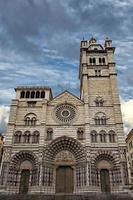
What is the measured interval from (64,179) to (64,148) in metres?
A: 4.03

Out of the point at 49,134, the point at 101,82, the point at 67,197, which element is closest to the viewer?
the point at 67,197

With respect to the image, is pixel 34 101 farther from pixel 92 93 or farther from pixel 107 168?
pixel 107 168

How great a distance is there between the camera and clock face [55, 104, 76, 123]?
1205 inches

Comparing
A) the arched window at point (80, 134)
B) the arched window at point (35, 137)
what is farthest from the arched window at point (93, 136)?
the arched window at point (35, 137)

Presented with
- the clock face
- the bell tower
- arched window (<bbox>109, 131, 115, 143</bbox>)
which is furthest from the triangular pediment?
arched window (<bbox>109, 131, 115, 143</bbox>)

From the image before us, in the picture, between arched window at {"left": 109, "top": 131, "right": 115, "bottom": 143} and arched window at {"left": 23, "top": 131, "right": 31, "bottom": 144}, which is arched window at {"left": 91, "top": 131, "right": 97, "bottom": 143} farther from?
arched window at {"left": 23, "top": 131, "right": 31, "bottom": 144}

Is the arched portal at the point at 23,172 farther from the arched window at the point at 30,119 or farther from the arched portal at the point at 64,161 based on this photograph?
the arched window at the point at 30,119

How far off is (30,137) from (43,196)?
8.53 meters

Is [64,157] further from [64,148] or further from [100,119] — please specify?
[100,119]

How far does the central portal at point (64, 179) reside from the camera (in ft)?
87.2

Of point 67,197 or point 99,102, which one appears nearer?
point 67,197

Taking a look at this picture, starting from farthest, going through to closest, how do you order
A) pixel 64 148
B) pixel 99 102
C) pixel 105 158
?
1. pixel 99 102
2. pixel 64 148
3. pixel 105 158

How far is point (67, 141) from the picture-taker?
28.8 metres

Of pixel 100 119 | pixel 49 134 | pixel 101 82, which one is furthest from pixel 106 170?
pixel 101 82
